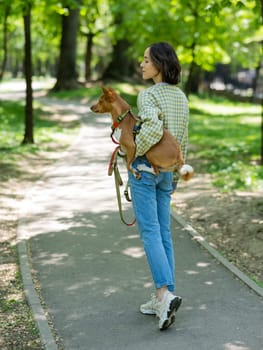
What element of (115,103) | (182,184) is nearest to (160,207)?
(115,103)

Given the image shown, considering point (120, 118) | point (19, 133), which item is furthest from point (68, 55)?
point (120, 118)

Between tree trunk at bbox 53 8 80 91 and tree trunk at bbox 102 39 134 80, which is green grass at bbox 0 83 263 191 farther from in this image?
tree trunk at bbox 102 39 134 80

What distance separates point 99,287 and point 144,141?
1845mm

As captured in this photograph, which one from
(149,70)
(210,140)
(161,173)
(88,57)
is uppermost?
(149,70)

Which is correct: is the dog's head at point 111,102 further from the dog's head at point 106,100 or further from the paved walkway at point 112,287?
the paved walkway at point 112,287

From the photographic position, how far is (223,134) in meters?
21.3

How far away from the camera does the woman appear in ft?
15.4

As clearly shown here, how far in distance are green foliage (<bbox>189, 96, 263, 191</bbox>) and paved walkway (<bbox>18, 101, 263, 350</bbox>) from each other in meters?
2.91

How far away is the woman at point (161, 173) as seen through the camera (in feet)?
15.4

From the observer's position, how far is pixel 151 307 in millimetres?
5117

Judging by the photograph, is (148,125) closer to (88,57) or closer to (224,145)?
(224,145)

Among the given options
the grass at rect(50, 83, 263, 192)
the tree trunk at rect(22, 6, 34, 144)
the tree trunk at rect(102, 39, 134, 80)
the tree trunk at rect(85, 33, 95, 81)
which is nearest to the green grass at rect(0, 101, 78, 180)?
the tree trunk at rect(22, 6, 34, 144)

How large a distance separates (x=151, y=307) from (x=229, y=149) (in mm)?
12165

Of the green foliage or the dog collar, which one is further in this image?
the green foliage
